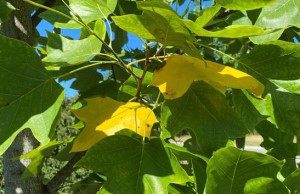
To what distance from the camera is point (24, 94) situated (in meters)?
0.83

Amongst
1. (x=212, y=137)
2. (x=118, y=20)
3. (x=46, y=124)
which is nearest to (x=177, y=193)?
(x=212, y=137)

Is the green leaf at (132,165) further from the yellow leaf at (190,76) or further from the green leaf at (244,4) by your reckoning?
the green leaf at (244,4)

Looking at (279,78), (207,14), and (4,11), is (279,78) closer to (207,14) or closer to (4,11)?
(207,14)

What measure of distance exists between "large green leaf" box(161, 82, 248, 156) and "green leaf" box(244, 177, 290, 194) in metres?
0.11

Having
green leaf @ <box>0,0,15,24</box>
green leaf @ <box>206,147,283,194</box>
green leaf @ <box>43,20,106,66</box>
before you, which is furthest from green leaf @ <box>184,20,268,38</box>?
green leaf @ <box>0,0,15,24</box>

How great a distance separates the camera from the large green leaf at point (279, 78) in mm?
797

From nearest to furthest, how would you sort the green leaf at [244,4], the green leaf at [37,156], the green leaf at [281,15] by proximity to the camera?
the green leaf at [244,4], the green leaf at [281,15], the green leaf at [37,156]

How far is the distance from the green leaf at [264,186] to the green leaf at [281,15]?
0.98 ft

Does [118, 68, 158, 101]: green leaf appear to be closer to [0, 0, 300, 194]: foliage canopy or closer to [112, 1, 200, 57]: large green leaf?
[0, 0, 300, 194]: foliage canopy

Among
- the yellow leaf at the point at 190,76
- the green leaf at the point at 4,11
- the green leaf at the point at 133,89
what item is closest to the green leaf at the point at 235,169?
the yellow leaf at the point at 190,76

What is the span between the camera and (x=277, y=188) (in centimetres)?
71

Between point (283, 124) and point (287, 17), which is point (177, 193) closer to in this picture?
point (283, 124)

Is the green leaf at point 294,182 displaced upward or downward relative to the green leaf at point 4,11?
downward

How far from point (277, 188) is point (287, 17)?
32 cm
